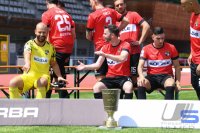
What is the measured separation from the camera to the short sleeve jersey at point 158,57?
6.99 m

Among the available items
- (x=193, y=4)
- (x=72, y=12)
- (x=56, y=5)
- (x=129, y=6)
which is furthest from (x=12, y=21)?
(x=193, y=4)

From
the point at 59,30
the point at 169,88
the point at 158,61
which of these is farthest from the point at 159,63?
the point at 59,30

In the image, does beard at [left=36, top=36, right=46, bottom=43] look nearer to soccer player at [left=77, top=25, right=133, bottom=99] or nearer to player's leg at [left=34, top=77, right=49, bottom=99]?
player's leg at [left=34, top=77, right=49, bottom=99]

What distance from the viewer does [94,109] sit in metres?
5.93

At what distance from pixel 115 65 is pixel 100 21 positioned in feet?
3.26

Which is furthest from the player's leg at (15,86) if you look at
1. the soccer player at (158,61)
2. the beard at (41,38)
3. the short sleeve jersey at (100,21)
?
the soccer player at (158,61)

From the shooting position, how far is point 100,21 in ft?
24.8

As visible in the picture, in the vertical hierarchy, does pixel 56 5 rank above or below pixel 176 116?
above

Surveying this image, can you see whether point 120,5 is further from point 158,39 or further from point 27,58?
point 27,58

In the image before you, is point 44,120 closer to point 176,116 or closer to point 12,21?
point 176,116

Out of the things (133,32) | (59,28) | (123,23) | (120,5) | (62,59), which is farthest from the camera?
(62,59)

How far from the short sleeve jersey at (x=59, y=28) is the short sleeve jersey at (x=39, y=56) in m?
0.77

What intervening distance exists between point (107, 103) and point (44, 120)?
952mm

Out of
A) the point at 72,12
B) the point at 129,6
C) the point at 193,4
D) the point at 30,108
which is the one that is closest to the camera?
the point at 30,108
